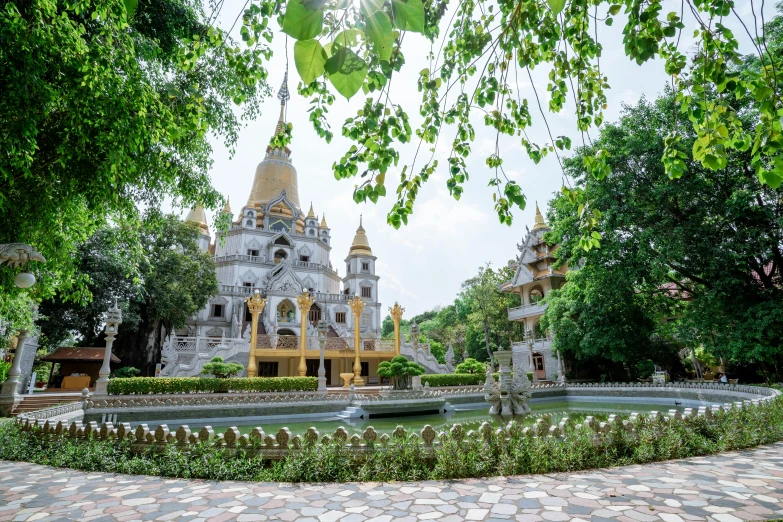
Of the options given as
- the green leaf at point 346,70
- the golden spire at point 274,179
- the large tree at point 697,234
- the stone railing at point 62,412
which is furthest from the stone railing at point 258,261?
the green leaf at point 346,70

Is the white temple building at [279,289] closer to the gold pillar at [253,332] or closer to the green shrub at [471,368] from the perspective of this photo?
the gold pillar at [253,332]

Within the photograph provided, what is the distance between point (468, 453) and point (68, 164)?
20.0 feet

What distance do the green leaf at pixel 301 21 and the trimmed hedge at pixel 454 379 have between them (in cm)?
2042

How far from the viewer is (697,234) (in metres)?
15.4

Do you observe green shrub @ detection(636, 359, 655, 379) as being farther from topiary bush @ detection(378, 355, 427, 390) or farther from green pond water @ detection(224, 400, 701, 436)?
topiary bush @ detection(378, 355, 427, 390)

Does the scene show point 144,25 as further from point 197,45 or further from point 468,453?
point 468,453

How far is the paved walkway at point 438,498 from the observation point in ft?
12.6

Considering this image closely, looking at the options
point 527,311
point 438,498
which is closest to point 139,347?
point 527,311

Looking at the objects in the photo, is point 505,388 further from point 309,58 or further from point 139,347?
point 139,347

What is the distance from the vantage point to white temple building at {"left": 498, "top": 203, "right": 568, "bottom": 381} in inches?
1107

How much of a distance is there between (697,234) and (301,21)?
18.2 meters

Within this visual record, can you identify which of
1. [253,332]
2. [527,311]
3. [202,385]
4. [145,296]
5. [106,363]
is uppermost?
[145,296]

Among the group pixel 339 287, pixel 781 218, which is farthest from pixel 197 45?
pixel 339 287

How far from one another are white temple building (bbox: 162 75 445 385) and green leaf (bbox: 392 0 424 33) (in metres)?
24.0
